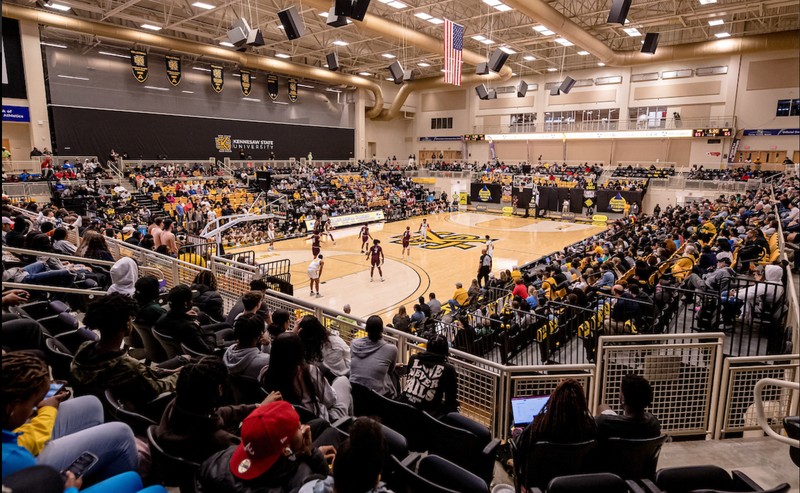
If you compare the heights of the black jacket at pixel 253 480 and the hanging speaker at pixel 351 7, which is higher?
the hanging speaker at pixel 351 7

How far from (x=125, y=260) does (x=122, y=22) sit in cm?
2490

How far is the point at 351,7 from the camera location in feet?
39.1

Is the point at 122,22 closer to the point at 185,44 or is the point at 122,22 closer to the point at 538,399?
the point at 185,44

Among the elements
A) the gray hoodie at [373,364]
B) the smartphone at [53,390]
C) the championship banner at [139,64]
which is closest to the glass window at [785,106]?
the gray hoodie at [373,364]

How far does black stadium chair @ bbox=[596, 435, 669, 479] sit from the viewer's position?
2986 millimetres

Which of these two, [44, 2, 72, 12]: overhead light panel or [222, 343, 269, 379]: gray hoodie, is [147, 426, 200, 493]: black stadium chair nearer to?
[222, 343, 269, 379]: gray hoodie

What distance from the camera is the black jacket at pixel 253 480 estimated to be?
7.40 feet

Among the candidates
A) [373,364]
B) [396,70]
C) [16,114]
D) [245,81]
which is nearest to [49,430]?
[373,364]

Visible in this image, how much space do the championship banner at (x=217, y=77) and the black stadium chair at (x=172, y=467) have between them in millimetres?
30342

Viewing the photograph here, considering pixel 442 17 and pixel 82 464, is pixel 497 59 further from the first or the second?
pixel 82 464

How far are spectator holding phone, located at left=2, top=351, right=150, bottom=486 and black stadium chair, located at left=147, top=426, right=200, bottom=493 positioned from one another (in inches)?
4.5

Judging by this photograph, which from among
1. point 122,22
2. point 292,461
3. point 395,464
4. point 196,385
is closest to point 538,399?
point 395,464

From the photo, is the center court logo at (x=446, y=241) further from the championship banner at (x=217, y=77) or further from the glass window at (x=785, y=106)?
the glass window at (x=785, y=106)

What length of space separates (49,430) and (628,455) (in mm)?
3304
